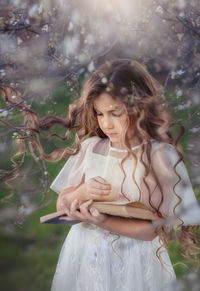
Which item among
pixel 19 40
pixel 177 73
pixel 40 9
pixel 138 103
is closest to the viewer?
pixel 138 103

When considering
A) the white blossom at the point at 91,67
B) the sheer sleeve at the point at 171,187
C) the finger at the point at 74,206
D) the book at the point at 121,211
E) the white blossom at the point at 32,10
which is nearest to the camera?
the book at the point at 121,211

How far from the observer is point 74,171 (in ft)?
6.07

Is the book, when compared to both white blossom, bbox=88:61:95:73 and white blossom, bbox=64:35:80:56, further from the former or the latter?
white blossom, bbox=64:35:80:56

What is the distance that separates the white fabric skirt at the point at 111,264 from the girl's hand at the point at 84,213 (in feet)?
0.59

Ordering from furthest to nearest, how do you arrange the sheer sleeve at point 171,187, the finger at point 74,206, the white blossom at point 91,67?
1. the white blossom at point 91,67
2. the sheer sleeve at point 171,187
3. the finger at point 74,206

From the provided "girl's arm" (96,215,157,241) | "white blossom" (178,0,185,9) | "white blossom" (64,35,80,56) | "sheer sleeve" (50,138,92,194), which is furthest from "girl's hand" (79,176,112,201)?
"white blossom" (178,0,185,9)

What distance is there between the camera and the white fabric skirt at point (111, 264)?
1653 mm

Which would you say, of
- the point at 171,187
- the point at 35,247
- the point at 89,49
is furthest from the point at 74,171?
the point at 35,247

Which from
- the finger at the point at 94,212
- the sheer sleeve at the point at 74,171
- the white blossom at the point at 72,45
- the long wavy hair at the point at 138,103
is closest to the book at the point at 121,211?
the finger at the point at 94,212

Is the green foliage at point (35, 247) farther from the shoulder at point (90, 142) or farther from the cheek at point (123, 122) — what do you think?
the cheek at point (123, 122)

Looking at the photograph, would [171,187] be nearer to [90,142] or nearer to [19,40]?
[90,142]

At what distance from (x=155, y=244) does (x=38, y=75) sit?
3.43ft

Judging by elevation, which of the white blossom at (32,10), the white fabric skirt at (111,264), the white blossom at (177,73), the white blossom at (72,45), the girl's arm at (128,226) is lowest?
the white fabric skirt at (111,264)

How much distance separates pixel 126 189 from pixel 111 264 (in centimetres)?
34
